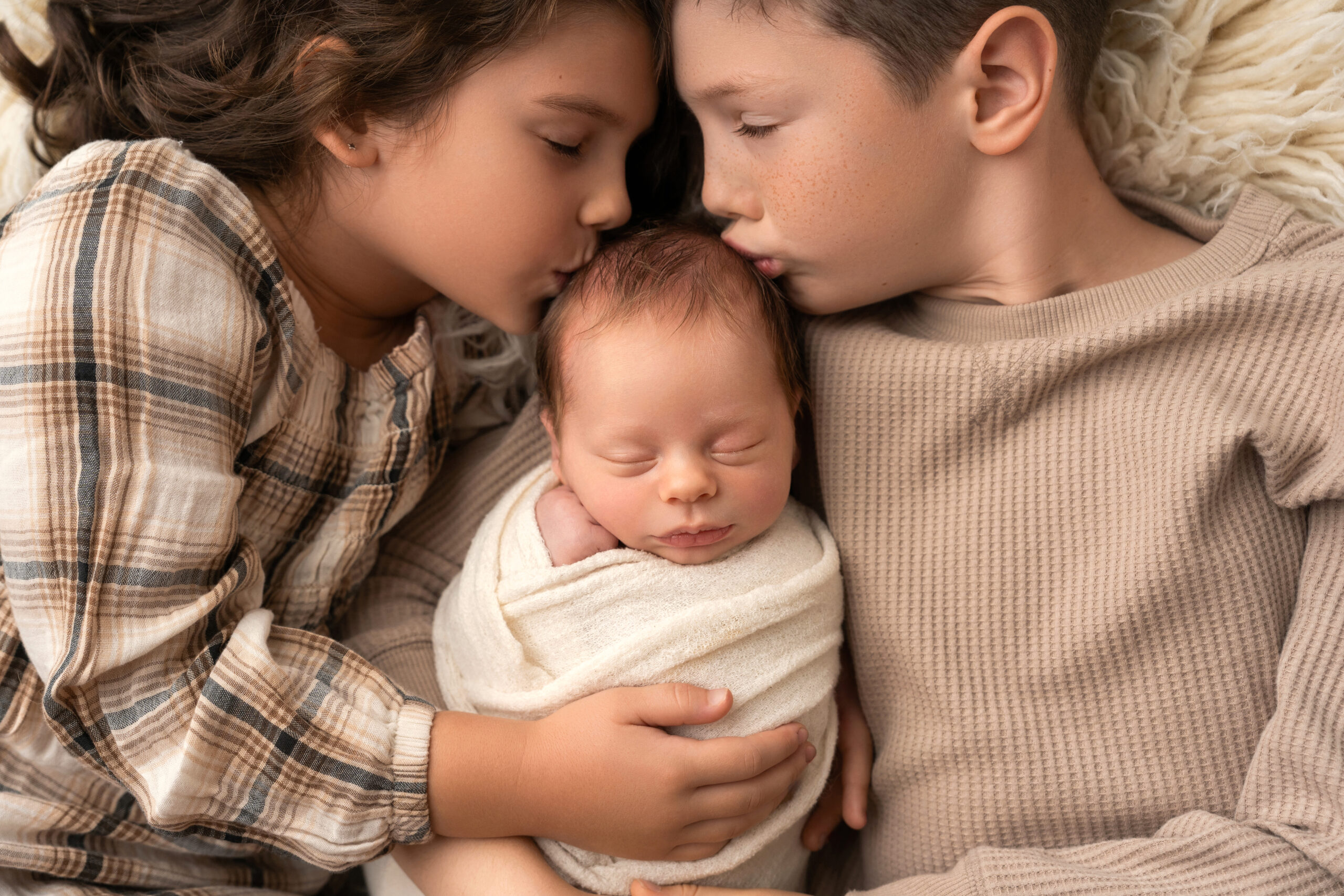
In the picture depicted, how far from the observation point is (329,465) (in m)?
1.25

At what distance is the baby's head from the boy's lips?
4 cm

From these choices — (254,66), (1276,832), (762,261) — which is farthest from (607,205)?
(1276,832)

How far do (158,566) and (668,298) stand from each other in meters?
0.57

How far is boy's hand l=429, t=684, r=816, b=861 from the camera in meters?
1.00

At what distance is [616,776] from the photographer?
100 centimetres

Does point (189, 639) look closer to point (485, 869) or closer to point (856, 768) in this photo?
point (485, 869)

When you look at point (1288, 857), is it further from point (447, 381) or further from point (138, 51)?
point (138, 51)

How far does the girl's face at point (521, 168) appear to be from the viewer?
43.4 inches

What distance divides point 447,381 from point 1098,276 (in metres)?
0.84

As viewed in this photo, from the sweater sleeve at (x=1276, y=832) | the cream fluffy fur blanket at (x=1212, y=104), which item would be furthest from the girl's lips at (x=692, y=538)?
the cream fluffy fur blanket at (x=1212, y=104)

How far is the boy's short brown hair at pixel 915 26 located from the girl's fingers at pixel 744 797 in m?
0.72

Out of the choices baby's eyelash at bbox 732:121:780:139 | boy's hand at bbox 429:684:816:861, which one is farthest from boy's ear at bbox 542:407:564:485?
baby's eyelash at bbox 732:121:780:139

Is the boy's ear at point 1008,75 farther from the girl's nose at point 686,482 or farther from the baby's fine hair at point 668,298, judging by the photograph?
the girl's nose at point 686,482

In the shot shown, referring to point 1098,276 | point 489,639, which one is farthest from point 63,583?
point 1098,276
